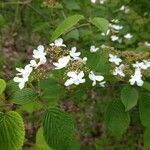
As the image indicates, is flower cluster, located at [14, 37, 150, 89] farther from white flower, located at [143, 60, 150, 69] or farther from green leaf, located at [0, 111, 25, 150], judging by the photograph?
green leaf, located at [0, 111, 25, 150]

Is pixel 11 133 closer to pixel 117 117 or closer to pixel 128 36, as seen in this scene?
pixel 117 117

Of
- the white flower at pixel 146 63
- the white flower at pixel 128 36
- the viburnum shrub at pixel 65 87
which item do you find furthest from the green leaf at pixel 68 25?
the white flower at pixel 128 36

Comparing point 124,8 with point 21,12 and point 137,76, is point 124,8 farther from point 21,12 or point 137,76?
point 137,76

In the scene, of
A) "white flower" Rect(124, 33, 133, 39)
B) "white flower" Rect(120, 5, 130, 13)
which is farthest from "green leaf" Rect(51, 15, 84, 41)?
"white flower" Rect(120, 5, 130, 13)

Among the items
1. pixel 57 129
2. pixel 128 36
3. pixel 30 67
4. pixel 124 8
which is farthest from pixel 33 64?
pixel 124 8

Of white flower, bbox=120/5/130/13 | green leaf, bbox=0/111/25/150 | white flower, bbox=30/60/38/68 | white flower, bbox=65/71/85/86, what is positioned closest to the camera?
green leaf, bbox=0/111/25/150

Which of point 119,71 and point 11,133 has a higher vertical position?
point 119,71
